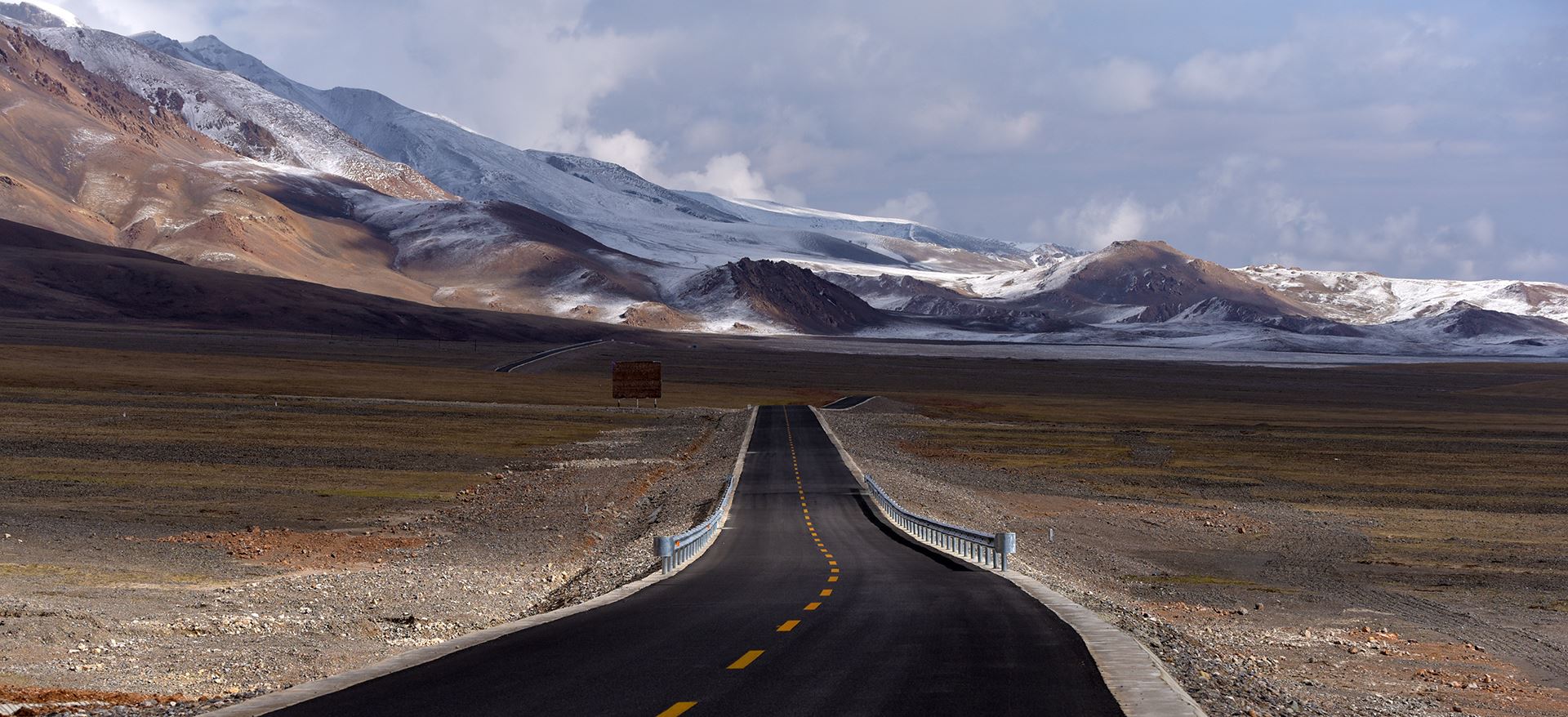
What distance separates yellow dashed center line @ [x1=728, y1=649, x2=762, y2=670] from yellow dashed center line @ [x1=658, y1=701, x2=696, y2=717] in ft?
6.94

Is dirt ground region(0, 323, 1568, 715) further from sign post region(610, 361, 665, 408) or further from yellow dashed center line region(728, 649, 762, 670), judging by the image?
yellow dashed center line region(728, 649, 762, 670)

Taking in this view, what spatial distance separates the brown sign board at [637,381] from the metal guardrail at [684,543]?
67359 millimetres

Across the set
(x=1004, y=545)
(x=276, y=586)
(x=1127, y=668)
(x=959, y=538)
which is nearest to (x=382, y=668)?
(x=1127, y=668)

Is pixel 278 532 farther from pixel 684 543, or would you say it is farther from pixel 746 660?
pixel 746 660

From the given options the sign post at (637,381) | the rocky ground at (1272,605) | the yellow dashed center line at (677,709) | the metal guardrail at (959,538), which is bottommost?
the rocky ground at (1272,605)

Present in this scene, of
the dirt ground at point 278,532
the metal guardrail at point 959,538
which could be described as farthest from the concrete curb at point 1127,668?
the dirt ground at point 278,532

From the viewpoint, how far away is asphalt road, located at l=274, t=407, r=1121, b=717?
13102mm

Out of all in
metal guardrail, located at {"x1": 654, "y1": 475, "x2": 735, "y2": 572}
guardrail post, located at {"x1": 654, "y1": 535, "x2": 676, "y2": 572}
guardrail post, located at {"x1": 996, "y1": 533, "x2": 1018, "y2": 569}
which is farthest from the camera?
guardrail post, located at {"x1": 996, "y1": 533, "x2": 1018, "y2": 569}

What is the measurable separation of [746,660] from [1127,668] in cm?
417

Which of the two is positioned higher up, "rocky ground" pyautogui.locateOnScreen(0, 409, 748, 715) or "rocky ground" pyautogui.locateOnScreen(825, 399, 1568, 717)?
"rocky ground" pyautogui.locateOnScreen(0, 409, 748, 715)

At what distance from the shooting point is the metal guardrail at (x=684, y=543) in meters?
28.5

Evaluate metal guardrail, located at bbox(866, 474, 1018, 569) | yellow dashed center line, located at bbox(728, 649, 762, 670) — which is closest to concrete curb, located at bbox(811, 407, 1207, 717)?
yellow dashed center line, located at bbox(728, 649, 762, 670)

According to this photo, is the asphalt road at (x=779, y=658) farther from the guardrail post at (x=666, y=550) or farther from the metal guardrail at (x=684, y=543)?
the metal guardrail at (x=684, y=543)

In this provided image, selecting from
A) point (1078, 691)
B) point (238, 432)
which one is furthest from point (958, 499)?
point (1078, 691)
